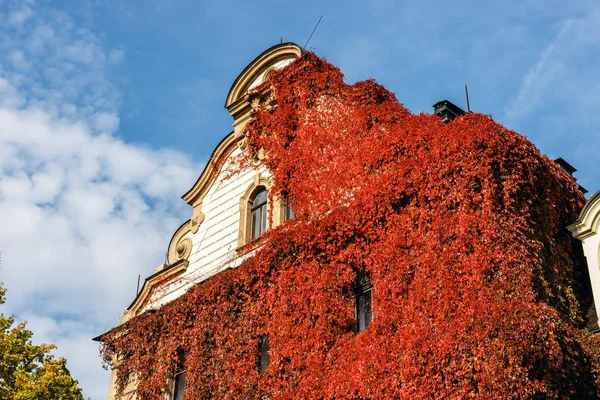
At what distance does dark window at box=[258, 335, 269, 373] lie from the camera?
2062 centimetres

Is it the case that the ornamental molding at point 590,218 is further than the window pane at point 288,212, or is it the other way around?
the window pane at point 288,212

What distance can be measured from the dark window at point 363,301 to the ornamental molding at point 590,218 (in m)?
4.86

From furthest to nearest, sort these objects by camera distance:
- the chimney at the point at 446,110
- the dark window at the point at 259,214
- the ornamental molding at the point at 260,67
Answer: the ornamental molding at the point at 260,67
the dark window at the point at 259,214
the chimney at the point at 446,110

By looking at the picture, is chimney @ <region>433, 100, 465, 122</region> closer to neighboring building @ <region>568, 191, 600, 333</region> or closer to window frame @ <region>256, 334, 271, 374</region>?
neighboring building @ <region>568, 191, 600, 333</region>

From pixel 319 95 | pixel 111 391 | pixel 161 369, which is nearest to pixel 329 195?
pixel 319 95

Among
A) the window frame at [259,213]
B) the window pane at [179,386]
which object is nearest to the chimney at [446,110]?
the window frame at [259,213]

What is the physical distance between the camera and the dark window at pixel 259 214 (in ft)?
78.2

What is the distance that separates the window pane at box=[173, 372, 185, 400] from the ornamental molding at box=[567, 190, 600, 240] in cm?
1180

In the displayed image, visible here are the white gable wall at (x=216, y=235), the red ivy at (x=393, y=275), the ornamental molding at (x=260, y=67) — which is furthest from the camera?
the ornamental molding at (x=260, y=67)

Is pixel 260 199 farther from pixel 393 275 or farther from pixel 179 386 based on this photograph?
pixel 393 275

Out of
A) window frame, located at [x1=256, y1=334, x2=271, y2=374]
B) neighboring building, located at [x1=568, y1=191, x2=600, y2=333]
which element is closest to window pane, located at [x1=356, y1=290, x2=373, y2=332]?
window frame, located at [x1=256, y1=334, x2=271, y2=374]

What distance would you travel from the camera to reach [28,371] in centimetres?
3769

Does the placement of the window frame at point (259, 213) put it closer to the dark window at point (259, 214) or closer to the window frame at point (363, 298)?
the dark window at point (259, 214)

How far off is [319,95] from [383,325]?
838 centimetres
